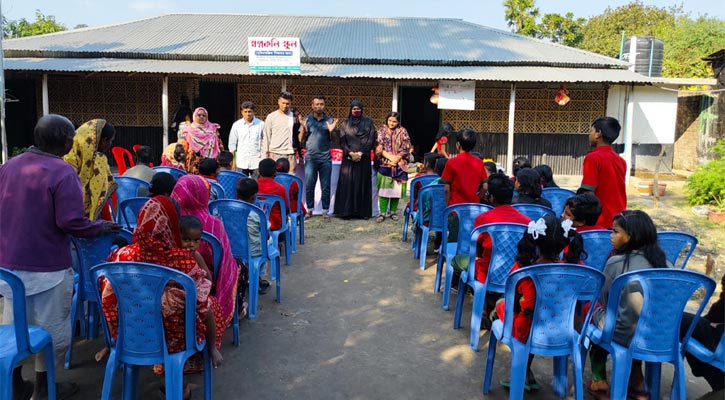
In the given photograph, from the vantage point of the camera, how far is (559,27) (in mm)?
28969

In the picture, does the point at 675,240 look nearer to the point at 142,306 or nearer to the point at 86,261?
the point at 142,306

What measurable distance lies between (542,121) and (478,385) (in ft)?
37.9

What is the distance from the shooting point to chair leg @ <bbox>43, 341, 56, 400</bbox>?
281 cm

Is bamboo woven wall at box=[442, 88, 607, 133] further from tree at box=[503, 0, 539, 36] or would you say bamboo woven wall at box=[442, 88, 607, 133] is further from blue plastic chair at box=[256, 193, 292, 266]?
tree at box=[503, 0, 539, 36]

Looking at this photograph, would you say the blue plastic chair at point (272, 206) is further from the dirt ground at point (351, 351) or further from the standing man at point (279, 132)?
the standing man at point (279, 132)

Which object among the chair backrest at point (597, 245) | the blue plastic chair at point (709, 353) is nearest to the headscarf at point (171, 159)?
the chair backrest at point (597, 245)

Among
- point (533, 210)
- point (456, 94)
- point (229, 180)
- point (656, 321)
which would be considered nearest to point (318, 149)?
point (229, 180)

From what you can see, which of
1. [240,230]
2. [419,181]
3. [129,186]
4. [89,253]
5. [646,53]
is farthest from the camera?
[646,53]

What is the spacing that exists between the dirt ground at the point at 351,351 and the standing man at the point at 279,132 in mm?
2796

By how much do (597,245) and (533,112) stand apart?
10.7 meters

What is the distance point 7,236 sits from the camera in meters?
Answer: 2.90

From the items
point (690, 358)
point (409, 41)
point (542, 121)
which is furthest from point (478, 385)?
point (409, 41)

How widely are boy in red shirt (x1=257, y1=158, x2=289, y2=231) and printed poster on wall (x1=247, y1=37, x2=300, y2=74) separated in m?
6.26

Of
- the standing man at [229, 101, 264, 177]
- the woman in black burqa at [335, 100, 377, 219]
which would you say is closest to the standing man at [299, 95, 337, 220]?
the woman in black burqa at [335, 100, 377, 219]
